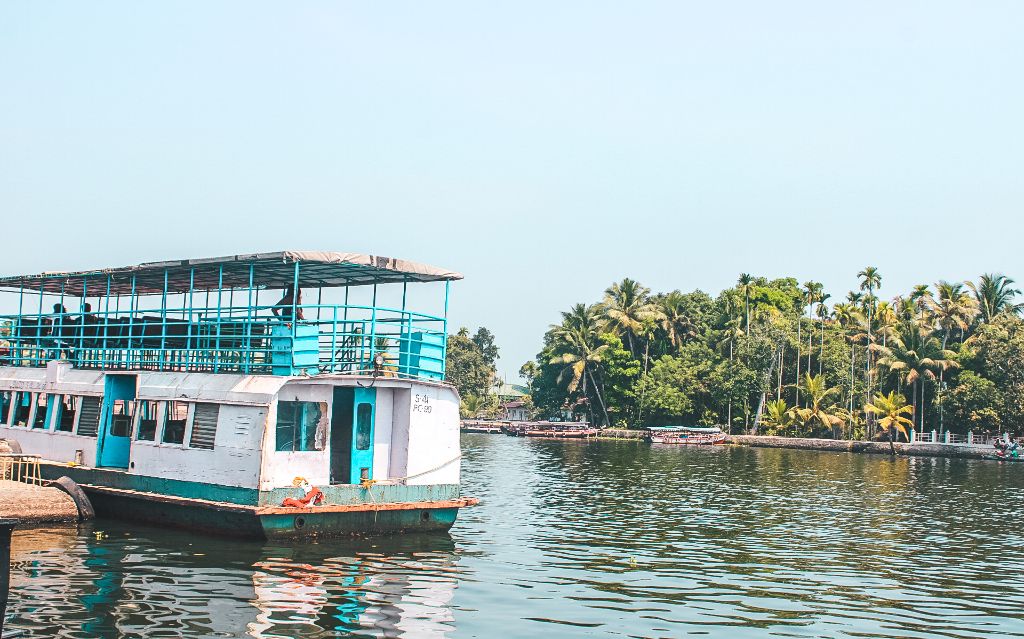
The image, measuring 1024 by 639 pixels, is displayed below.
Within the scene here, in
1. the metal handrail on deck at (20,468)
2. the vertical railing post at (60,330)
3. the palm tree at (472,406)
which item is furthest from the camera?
the palm tree at (472,406)

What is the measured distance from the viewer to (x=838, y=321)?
85.9 meters

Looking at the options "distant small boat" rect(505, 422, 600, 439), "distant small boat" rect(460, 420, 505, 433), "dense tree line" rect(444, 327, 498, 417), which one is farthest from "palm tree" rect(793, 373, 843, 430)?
"dense tree line" rect(444, 327, 498, 417)

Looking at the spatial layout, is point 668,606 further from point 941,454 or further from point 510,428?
point 510,428

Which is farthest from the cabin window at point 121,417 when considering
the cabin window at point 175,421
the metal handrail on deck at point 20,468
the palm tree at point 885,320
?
the palm tree at point 885,320

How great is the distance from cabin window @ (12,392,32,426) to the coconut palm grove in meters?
59.3

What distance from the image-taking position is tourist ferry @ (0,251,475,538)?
63.7 ft

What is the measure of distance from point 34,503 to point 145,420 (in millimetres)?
2755

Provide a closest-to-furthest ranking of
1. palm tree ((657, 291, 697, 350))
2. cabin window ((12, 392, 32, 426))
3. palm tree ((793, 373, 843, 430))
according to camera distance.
→ cabin window ((12, 392, 32, 426))
palm tree ((793, 373, 843, 430))
palm tree ((657, 291, 697, 350))

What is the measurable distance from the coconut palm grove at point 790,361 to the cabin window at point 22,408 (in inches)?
2335

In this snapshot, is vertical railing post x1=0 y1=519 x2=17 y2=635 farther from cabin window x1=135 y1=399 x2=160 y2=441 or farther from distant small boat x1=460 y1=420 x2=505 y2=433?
A: distant small boat x1=460 y1=420 x2=505 y2=433

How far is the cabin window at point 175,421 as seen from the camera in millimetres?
21000

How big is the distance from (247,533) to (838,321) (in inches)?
2936

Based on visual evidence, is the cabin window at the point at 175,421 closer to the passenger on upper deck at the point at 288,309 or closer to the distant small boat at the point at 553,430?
the passenger on upper deck at the point at 288,309

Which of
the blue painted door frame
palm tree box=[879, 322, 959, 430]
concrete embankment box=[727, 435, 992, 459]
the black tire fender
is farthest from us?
palm tree box=[879, 322, 959, 430]
